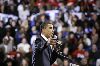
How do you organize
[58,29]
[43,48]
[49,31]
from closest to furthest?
[43,48] → [49,31] → [58,29]

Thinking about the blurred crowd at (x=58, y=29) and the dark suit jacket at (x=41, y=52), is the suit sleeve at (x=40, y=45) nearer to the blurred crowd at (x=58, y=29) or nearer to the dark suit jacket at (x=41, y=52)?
the dark suit jacket at (x=41, y=52)

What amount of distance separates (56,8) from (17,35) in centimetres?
239

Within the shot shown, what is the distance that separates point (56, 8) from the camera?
45.3ft

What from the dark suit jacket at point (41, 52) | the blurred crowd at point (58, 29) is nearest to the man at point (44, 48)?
the dark suit jacket at point (41, 52)

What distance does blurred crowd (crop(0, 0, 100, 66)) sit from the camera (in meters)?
11.0

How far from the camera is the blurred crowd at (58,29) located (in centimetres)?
1098

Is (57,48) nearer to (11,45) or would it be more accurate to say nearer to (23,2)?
(11,45)

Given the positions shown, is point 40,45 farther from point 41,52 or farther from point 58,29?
point 58,29

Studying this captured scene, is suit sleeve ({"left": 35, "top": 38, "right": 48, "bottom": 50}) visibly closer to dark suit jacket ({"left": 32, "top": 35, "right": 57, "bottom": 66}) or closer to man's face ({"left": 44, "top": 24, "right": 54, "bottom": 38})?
dark suit jacket ({"left": 32, "top": 35, "right": 57, "bottom": 66})

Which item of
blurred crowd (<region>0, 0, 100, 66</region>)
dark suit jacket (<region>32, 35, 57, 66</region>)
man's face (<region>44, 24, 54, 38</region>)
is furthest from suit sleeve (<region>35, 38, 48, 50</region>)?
blurred crowd (<region>0, 0, 100, 66</region>)

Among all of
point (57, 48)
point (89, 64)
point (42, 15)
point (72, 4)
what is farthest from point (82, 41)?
point (57, 48)

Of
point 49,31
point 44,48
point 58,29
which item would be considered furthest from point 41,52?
point 58,29

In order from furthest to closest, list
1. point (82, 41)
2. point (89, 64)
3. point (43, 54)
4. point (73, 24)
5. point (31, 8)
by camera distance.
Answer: point (31, 8), point (73, 24), point (82, 41), point (89, 64), point (43, 54)

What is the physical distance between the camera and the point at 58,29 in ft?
40.5
